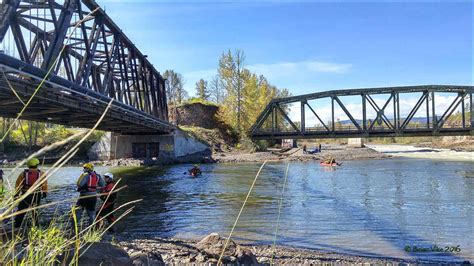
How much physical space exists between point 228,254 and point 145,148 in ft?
157

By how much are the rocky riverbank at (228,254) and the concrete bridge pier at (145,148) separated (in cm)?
4131

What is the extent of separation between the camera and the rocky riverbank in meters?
8.28

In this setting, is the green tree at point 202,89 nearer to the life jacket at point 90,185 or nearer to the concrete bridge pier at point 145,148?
the concrete bridge pier at point 145,148

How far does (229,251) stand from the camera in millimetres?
8469

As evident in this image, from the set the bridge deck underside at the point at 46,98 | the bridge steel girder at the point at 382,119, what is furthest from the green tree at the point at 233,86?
the bridge deck underside at the point at 46,98

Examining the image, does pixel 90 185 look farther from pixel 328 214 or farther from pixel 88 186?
pixel 328 214

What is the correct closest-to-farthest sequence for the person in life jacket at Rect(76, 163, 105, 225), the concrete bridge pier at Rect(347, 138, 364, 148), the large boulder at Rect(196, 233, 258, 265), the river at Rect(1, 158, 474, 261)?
1. the large boulder at Rect(196, 233, 258, 265)
2. the person in life jacket at Rect(76, 163, 105, 225)
3. the river at Rect(1, 158, 474, 261)
4. the concrete bridge pier at Rect(347, 138, 364, 148)

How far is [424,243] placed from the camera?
12.1 metres

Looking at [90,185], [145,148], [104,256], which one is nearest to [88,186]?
[90,185]

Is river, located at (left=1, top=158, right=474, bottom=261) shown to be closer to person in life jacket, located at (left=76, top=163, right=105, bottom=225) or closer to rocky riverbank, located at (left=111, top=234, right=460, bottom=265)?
rocky riverbank, located at (left=111, top=234, right=460, bottom=265)

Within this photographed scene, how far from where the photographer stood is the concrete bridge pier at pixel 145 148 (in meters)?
53.4

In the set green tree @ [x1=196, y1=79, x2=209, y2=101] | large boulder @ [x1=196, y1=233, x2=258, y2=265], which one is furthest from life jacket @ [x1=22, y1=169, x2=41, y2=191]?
green tree @ [x1=196, y1=79, x2=209, y2=101]

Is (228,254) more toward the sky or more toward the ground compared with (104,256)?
more toward the ground

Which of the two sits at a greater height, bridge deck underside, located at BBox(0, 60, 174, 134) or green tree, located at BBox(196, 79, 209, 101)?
green tree, located at BBox(196, 79, 209, 101)
